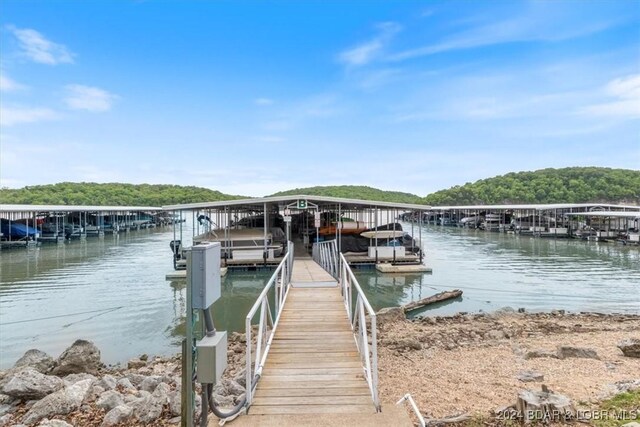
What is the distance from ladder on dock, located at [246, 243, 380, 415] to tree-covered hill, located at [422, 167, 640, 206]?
78569 mm

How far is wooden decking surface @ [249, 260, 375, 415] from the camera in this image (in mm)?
3777

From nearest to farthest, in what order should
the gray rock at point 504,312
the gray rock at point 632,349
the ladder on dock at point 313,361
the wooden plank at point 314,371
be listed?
the ladder on dock at point 313,361 → the wooden plank at point 314,371 → the gray rock at point 632,349 → the gray rock at point 504,312

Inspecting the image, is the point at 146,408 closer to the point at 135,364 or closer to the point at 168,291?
the point at 135,364

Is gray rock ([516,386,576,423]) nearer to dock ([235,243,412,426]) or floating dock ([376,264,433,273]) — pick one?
dock ([235,243,412,426])

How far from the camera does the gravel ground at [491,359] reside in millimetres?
4859

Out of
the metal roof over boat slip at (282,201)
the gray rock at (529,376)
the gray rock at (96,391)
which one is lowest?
the gray rock at (529,376)

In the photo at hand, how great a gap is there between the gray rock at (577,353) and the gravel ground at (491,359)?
16 centimetres

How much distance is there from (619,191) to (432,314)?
7630 centimetres

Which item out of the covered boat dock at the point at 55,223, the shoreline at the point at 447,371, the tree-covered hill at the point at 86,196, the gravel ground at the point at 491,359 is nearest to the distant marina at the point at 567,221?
the gravel ground at the point at 491,359

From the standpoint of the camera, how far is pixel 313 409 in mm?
3686

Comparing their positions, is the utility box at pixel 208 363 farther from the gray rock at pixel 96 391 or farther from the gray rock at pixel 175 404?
the gray rock at pixel 96 391

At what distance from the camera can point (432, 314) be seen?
11547 mm

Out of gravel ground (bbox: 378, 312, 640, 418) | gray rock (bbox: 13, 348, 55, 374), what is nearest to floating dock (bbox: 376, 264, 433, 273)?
gravel ground (bbox: 378, 312, 640, 418)

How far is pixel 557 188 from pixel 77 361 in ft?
281
